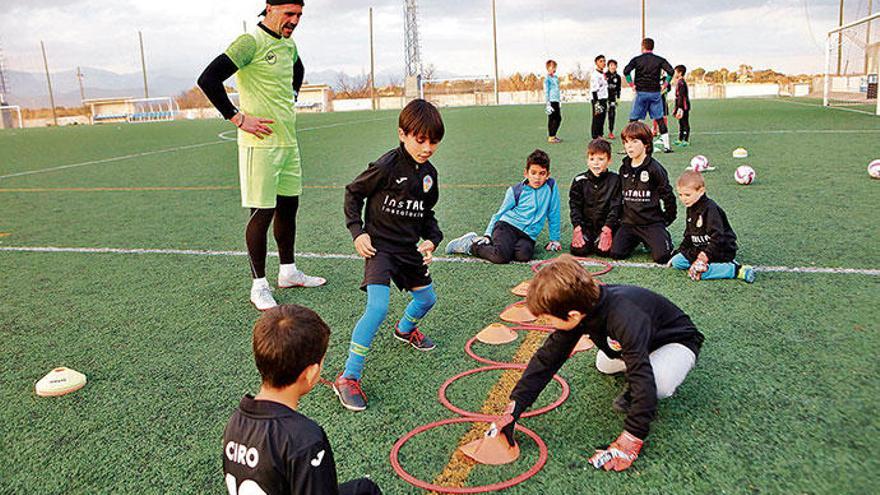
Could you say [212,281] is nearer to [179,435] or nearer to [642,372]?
[179,435]

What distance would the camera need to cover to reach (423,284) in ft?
13.0

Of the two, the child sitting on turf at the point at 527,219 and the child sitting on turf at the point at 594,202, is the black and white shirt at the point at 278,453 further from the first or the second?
the child sitting on turf at the point at 594,202

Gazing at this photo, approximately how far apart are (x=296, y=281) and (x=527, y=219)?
7.39 ft

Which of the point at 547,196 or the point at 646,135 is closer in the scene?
the point at 646,135

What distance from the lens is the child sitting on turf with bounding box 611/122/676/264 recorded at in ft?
19.6

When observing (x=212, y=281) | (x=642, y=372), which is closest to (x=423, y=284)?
(x=642, y=372)

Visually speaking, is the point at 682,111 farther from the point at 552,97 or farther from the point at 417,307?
the point at 417,307

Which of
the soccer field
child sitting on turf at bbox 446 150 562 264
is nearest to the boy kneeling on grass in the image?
the soccer field

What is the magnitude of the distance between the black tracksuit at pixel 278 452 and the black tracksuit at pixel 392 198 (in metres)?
1.87

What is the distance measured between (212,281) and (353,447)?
3242mm

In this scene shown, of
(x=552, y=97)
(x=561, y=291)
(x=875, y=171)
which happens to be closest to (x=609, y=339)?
(x=561, y=291)

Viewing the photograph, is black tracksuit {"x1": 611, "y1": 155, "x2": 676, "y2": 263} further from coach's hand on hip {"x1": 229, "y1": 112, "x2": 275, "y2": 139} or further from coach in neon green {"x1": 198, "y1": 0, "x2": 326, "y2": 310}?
coach's hand on hip {"x1": 229, "y1": 112, "x2": 275, "y2": 139}

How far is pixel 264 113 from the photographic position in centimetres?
503

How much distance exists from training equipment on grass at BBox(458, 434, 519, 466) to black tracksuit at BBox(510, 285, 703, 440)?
0.17 m
